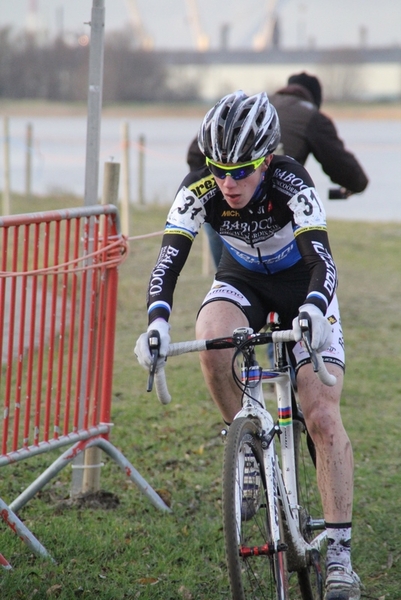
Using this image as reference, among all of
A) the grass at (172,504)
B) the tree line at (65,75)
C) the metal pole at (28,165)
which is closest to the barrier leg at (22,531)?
the grass at (172,504)

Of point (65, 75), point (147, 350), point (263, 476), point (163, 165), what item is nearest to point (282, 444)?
point (263, 476)

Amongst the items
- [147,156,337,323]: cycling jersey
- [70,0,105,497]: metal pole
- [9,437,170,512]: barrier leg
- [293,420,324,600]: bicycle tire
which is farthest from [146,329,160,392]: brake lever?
[9,437,170,512]: barrier leg

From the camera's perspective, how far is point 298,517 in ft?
11.9

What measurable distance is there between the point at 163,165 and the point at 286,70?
62.5 meters

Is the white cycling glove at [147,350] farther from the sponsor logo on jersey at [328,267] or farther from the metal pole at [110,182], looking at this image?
the metal pole at [110,182]

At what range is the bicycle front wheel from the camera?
2.86m

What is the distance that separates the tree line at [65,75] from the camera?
60500 millimetres

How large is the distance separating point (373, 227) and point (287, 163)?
46.4ft

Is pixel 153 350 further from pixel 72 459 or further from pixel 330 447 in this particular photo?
pixel 72 459

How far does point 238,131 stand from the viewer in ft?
11.4

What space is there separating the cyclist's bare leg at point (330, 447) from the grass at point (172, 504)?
0.74 m

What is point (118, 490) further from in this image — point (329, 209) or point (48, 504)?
point (329, 209)

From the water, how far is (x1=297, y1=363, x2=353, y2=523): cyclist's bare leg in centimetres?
1170

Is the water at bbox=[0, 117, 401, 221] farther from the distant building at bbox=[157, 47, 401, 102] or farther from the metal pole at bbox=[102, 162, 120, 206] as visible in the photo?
the distant building at bbox=[157, 47, 401, 102]
